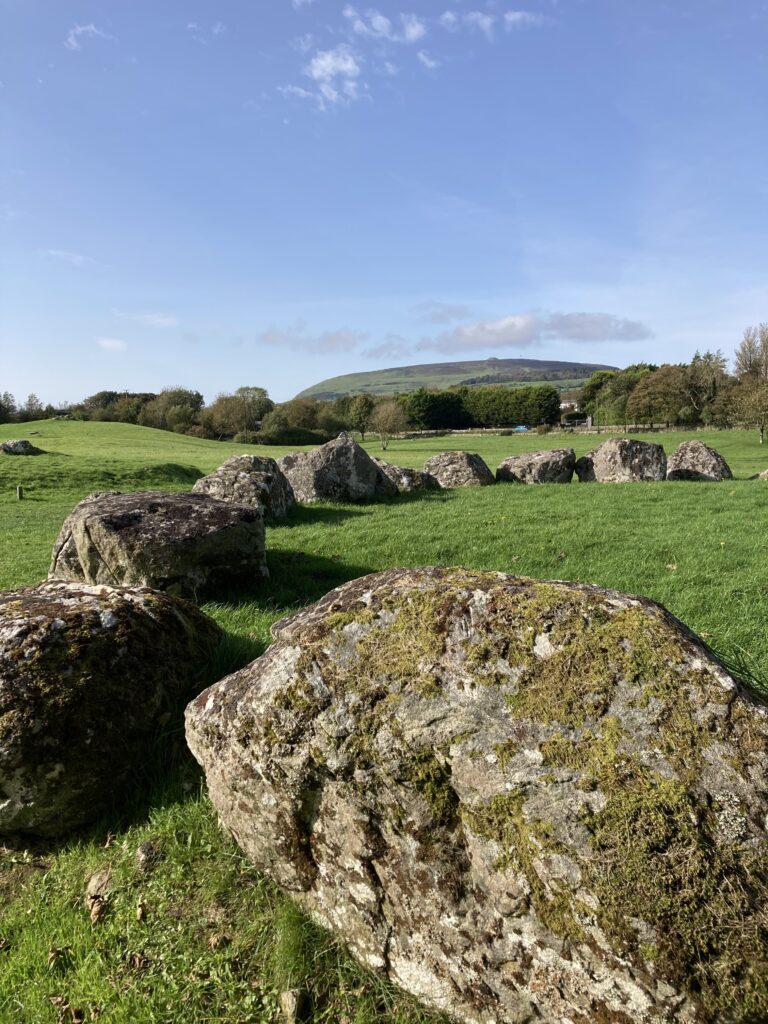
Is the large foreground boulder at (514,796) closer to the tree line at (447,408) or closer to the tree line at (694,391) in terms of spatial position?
the tree line at (447,408)

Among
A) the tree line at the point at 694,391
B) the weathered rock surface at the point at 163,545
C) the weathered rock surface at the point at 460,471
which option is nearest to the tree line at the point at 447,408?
the tree line at the point at 694,391

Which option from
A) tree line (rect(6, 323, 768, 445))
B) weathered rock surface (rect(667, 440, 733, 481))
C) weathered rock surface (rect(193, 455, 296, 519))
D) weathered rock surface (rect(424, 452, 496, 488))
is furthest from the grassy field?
tree line (rect(6, 323, 768, 445))

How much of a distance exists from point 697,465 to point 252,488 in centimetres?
2108

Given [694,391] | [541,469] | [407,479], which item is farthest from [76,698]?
[694,391]

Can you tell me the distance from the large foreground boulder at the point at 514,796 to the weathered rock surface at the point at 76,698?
1.06 meters

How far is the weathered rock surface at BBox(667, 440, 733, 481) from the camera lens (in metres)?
27.5

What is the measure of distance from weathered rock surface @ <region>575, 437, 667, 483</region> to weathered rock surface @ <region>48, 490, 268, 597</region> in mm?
19708

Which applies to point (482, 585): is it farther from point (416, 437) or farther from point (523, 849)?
point (416, 437)

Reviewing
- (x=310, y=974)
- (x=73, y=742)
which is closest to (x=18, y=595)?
(x=73, y=742)

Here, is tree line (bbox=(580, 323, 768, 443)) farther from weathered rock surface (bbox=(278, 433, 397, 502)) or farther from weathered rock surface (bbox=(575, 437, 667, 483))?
weathered rock surface (bbox=(278, 433, 397, 502))

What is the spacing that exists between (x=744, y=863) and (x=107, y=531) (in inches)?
355

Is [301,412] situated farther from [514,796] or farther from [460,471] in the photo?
[514,796]

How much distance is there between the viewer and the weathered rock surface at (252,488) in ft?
55.0

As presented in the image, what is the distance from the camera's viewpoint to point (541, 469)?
26.2 meters
